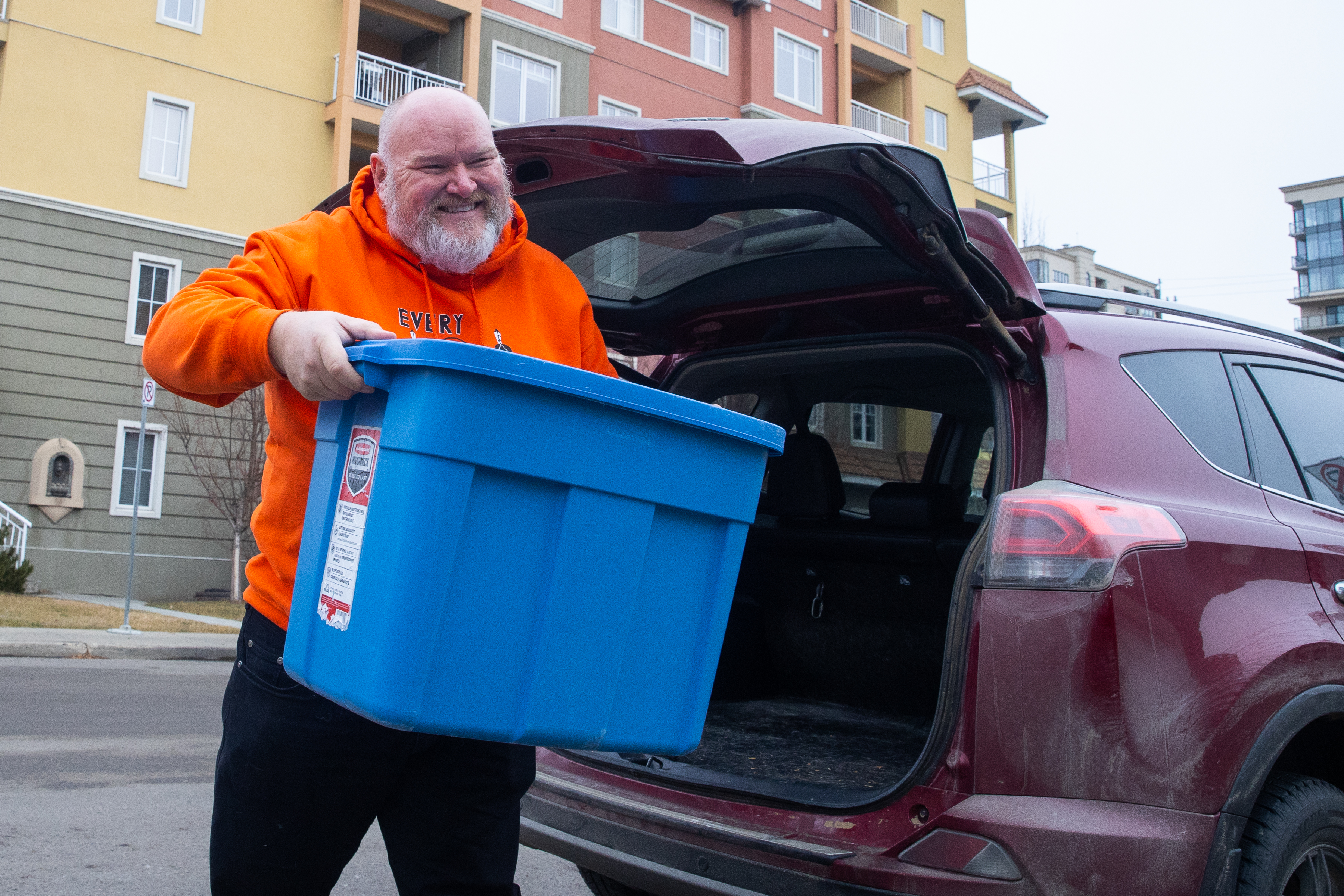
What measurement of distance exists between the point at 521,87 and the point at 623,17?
3.56 metres

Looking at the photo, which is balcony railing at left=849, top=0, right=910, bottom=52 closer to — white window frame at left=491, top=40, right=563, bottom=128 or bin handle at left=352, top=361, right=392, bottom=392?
white window frame at left=491, top=40, right=563, bottom=128

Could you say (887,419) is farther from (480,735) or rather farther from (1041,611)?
(480,735)

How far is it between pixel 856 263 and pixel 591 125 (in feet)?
3.50

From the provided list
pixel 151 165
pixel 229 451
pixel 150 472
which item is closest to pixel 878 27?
pixel 151 165

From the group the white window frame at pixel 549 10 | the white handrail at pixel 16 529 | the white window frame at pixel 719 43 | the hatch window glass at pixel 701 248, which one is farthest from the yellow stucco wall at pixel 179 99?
the hatch window glass at pixel 701 248

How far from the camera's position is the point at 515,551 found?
167 centimetres

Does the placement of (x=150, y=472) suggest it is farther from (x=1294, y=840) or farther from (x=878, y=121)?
(x=878, y=121)

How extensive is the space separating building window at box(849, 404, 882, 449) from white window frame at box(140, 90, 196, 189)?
16.1 meters

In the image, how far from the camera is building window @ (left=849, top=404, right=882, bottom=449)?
4055mm

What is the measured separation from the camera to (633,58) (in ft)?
74.8

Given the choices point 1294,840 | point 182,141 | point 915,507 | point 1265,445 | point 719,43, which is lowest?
point 1294,840

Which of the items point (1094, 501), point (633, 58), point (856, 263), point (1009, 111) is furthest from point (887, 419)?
point (1009, 111)

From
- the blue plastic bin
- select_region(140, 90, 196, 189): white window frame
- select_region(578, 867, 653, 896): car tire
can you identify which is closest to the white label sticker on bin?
the blue plastic bin

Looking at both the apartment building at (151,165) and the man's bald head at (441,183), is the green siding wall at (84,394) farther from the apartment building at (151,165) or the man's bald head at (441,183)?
the man's bald head at (441,183)
